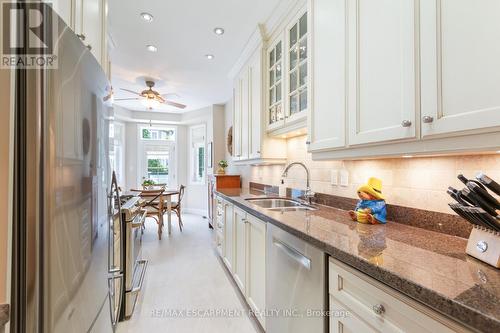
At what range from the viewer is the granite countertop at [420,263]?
1.80 feet

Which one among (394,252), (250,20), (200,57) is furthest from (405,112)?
(200,57)

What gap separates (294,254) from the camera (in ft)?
4.01

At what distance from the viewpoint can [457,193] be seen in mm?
834

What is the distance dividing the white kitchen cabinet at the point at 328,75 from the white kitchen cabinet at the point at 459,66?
1.52 ft

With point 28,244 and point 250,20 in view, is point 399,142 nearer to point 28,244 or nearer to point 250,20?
point 28,244

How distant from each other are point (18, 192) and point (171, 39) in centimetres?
274

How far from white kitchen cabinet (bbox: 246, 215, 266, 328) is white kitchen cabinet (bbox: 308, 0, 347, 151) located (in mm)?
724

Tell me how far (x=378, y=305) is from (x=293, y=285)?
21.8 inches

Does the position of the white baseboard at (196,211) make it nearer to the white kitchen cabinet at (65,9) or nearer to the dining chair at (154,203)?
the dining chair at (154,203)

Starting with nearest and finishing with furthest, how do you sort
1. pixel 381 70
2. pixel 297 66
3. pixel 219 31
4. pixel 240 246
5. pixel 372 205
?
pixel 381 70
pixel 372 205
pixel 297 66
pixel 240 246
pixel 219 31

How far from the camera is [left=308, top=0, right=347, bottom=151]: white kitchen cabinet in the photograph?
135cm

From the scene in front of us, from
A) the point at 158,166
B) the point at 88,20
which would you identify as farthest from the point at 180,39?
the point at 158,166

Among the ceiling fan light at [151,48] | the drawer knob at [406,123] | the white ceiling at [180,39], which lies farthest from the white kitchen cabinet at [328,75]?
the ceiling fan light at [151,48]

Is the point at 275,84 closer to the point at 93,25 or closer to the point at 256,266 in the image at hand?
the point at 93,25
